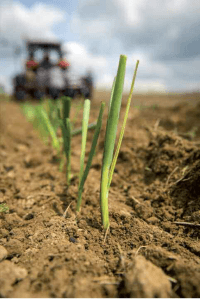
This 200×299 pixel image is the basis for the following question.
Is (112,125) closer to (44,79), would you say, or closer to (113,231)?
(113,231)

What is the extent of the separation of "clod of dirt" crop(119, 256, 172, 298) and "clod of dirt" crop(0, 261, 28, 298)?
0.26 m

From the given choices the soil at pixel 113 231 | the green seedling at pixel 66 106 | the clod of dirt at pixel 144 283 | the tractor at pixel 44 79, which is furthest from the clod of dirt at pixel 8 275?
the tractor at pixel 44 79

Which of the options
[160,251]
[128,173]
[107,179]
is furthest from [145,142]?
[160,251]

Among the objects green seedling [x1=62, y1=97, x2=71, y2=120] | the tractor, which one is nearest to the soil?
green seedling [x1=62, y1=97, x2=71, y2=120]

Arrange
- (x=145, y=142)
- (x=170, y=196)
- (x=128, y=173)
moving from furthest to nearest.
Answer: (x=145, y=142)
(x=128, y=173)
(x=170, y=196)

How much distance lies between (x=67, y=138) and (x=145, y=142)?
31.1 inches

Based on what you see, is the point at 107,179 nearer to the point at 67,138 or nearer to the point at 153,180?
the point at 67,138

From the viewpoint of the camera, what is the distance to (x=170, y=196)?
1.01 metres

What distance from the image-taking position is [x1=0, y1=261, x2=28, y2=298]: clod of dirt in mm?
552

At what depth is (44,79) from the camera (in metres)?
6.99

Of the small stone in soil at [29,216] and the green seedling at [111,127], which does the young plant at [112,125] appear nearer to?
the green seedling at [111,127]

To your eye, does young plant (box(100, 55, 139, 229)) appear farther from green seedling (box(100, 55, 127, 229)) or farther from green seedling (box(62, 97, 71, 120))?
green seedling (box(62, 97, 71, 120))

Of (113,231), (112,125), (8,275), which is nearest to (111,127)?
(112,125)

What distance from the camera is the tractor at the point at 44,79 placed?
671 cm
